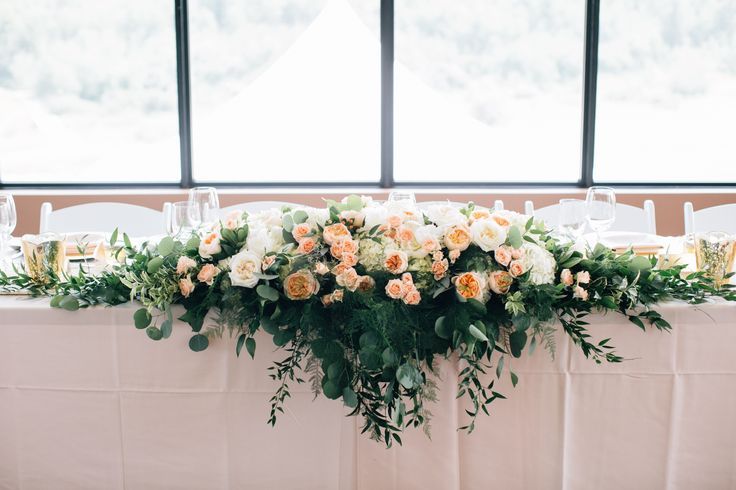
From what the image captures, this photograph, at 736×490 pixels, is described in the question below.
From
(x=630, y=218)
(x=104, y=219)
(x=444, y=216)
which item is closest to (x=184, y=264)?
(x=444, y=216)

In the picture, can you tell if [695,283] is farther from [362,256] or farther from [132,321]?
[132,321]

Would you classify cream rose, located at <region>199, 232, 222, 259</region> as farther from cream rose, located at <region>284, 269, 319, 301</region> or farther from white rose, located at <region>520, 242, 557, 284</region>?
white rose, located at <region>520, 242, 557, 284</region>

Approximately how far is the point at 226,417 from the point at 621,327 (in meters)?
0.79

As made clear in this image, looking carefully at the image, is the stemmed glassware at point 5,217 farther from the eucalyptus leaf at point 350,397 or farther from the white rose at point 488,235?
the white rose at point 488,235

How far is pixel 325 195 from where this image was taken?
13.0ft

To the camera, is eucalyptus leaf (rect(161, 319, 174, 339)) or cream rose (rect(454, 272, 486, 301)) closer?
cream rose (rect(454, 272, 486, 301))

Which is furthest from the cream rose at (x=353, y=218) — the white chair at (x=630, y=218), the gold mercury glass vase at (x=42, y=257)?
the white chair at (x=630, y=218)
